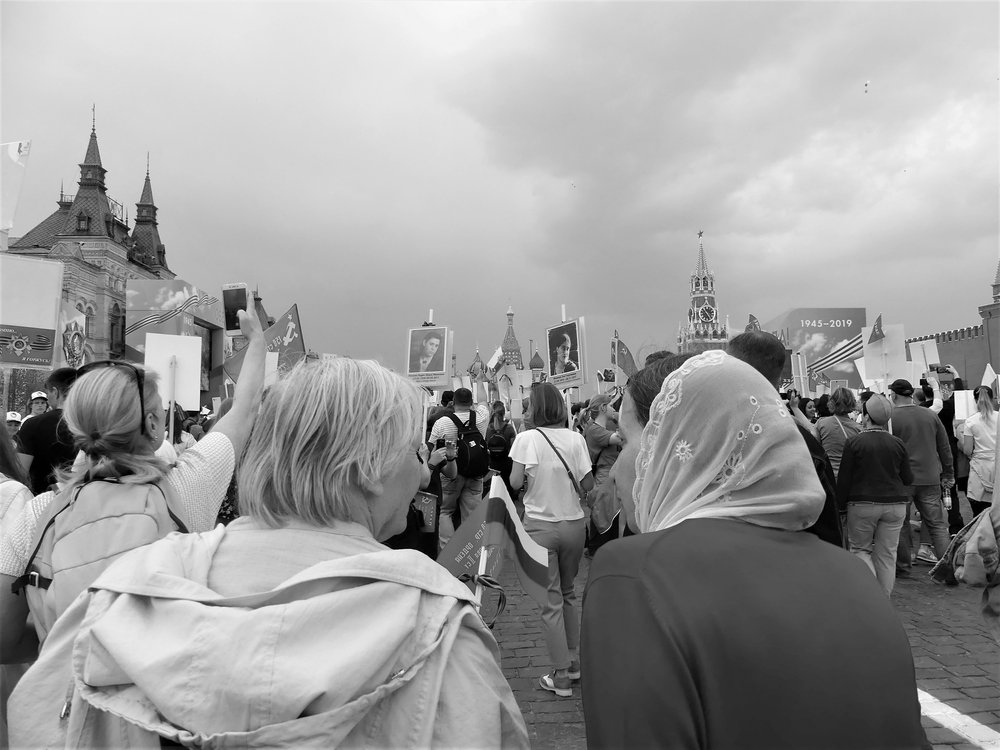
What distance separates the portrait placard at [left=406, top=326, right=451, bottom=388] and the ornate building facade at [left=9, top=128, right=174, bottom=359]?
46.7 meters

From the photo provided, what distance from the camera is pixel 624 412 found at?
9.16 feet

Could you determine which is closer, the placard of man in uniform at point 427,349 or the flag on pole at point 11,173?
the flag on pole at point 11,173

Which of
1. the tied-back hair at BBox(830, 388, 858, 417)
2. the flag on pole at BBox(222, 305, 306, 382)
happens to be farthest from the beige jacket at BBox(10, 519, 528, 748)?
the flag on pole at BBox(222, 305, 306, 382)

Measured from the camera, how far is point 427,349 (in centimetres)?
1330

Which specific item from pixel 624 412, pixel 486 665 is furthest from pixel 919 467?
pixel 486 665

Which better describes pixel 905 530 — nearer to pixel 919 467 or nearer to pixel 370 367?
pixel 919 467

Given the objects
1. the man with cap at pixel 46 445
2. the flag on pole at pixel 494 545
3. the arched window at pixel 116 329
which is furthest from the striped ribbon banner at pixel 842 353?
the arched window at pixel 116 329

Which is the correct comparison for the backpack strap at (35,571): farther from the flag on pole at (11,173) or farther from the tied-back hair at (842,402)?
the tied-back hair at (842,402)

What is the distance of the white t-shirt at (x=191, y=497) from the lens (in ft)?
7.14

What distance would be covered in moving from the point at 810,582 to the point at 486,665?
0.64 metres

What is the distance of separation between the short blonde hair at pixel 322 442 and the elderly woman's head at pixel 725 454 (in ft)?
1.93

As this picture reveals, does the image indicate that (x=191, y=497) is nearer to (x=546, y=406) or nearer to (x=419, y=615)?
(x=419, y=615)

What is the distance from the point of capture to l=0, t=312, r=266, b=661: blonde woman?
6.88 feet

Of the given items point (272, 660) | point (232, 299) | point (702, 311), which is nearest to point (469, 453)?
point (232, 299)
